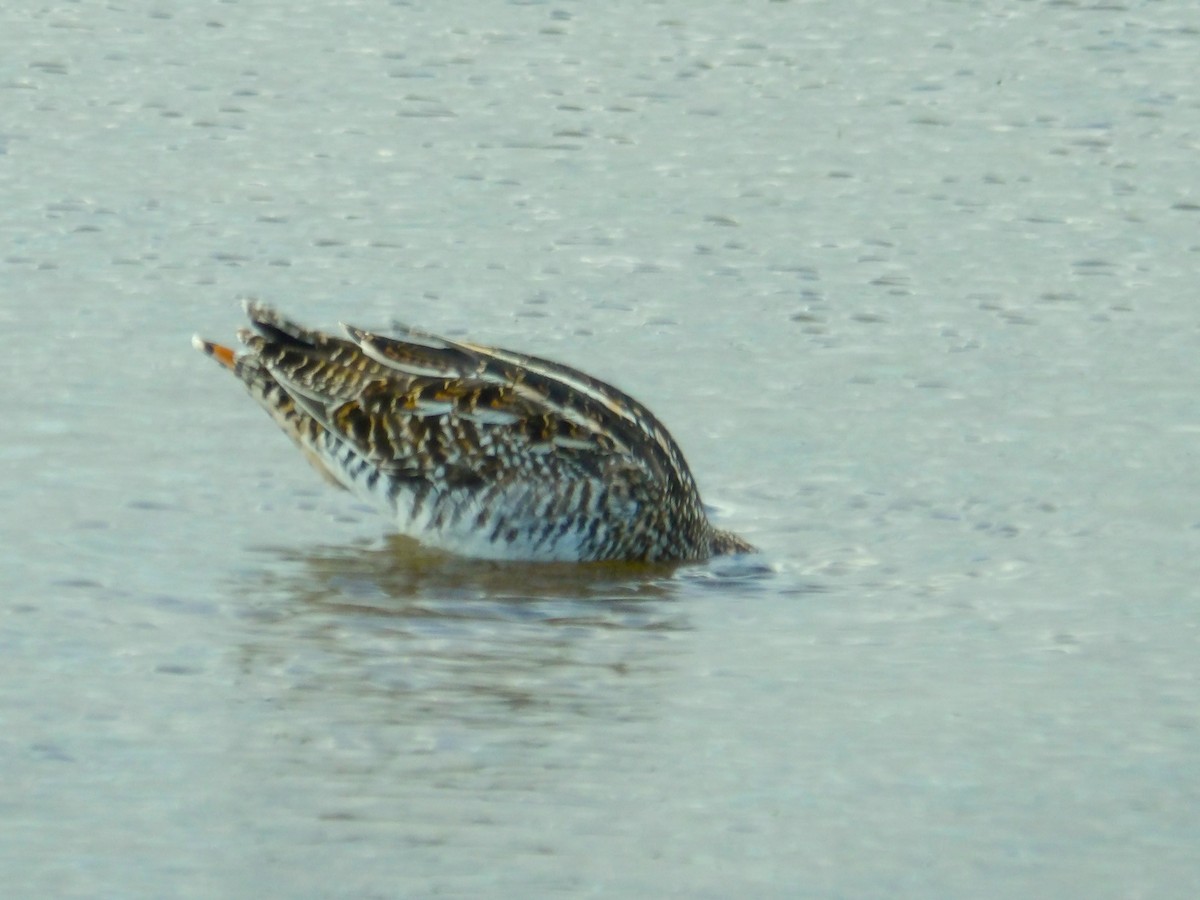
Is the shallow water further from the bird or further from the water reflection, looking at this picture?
the bird

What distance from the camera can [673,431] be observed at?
35.7ft

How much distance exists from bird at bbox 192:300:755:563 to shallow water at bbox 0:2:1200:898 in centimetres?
19

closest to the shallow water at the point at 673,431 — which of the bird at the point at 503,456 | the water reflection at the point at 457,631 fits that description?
→ the water reflection at the point at 457,631

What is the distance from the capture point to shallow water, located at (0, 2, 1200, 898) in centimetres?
703

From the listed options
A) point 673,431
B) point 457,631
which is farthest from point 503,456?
point 457,631

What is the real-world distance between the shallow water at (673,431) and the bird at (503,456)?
0.19 metres

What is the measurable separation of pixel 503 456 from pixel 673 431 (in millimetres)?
1073

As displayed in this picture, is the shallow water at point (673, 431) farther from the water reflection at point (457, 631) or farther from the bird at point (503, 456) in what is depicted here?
the bird at point (503, 456)

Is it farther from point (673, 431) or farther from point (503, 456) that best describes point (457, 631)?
point (673, 431)

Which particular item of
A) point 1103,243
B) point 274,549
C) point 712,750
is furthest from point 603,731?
point 1103,243

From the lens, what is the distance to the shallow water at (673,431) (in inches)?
277

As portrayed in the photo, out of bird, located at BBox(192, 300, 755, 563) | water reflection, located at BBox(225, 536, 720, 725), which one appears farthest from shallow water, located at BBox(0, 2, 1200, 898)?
bird, located at BBox(192, 300, 755, 563)

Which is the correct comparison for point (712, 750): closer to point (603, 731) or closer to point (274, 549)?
point (603, 731)

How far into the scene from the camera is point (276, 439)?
10875mm
